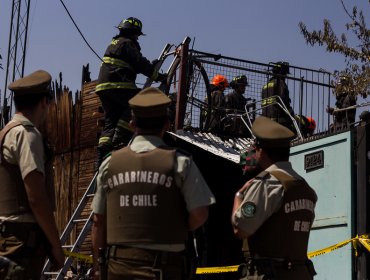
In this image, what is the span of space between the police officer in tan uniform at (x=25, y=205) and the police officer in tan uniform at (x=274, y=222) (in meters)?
1.23

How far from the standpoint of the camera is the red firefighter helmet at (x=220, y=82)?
37.6 ft

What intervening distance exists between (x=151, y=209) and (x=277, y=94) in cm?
728

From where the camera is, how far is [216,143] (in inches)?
415

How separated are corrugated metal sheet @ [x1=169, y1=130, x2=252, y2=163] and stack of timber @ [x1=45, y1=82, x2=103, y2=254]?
342 centimetres

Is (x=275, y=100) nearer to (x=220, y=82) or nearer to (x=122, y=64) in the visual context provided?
(x=220, y=82)

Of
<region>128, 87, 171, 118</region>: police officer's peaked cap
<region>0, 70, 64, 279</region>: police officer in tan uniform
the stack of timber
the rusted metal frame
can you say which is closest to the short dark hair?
<region>0, 70, 64, 279</region>: police officer in tan uniform

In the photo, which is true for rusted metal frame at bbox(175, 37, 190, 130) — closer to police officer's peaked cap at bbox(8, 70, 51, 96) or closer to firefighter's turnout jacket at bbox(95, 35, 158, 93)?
firefighter's turnout jacket at bbox(95, 35, 158, 93)

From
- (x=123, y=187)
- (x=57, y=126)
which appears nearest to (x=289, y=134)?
(x=123, y=187)

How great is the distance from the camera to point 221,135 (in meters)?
11.0

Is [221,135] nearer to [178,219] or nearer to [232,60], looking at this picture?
[232,60]

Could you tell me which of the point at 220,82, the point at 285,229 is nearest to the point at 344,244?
the point at 285,229

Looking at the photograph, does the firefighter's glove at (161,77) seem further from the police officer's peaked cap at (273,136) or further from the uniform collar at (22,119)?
the uniform collar at (22,119)

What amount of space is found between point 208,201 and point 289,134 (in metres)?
0.93

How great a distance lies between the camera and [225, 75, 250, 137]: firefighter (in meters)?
11.3
